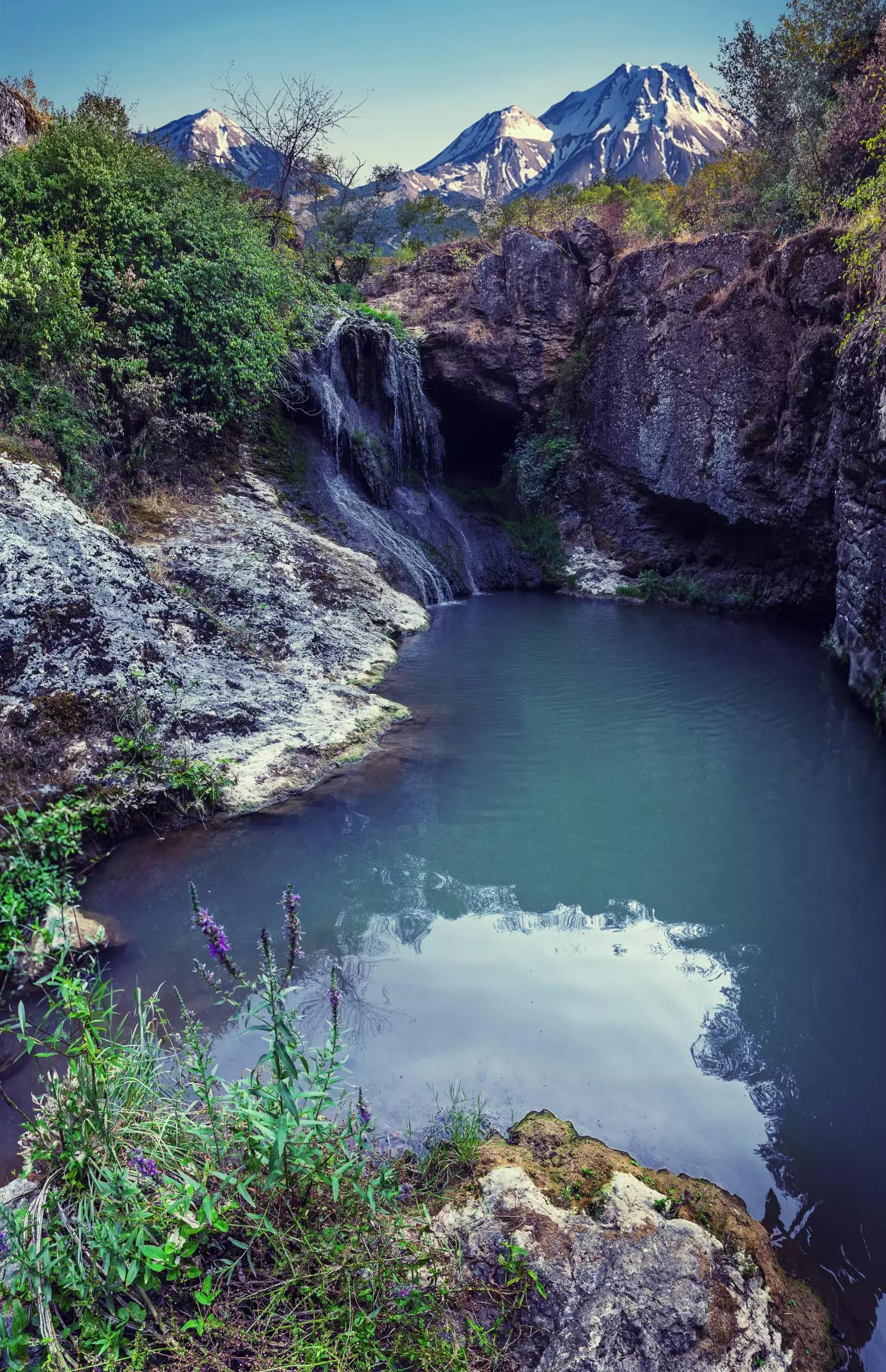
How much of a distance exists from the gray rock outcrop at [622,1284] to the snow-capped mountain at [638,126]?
9283 centimetres

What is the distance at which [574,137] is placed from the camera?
102625 millimetres

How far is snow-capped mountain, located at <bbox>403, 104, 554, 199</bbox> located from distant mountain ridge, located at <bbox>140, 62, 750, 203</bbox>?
173mm

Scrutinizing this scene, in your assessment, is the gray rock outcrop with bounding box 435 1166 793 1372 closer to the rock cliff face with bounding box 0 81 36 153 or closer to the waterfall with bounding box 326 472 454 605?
the waterfall with bounding box 326 472 454 605

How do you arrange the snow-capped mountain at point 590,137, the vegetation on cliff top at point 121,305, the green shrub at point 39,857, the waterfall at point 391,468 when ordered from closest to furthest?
the green shrub at point 39,857
the vegetation on cliff top at point 121,305
the waterfall at point 391,468
the snow-capped mountain at point 590,137

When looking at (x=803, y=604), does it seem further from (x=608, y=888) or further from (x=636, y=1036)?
(x=636, y=1036)

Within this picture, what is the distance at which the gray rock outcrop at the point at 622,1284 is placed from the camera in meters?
2.00

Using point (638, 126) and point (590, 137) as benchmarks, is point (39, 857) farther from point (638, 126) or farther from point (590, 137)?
point (590, 137)

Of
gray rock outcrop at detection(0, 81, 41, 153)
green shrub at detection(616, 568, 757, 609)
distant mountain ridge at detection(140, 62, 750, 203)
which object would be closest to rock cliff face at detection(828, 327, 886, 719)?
green shrub at detection(616, 568, 757, 609)

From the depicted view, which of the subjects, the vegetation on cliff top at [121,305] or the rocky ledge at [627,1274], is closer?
the rocky ledge at [627,1274]

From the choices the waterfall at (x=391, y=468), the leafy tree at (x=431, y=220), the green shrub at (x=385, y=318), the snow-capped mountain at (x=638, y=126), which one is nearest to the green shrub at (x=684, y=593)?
the waterfall at (x=391, y=468)

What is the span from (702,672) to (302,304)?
33.6 feet

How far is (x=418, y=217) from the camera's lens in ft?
90.3

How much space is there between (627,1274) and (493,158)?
427ft

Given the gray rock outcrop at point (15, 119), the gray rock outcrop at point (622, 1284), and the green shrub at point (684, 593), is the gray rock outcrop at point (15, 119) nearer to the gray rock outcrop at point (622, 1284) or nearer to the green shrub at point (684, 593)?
the green shrub at point (684, 593)
